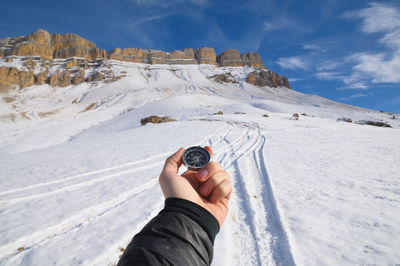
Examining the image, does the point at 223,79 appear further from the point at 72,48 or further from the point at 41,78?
the point at 72,48

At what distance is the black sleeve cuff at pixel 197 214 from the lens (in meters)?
1.48

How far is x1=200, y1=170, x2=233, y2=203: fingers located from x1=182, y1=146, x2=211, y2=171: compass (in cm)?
28

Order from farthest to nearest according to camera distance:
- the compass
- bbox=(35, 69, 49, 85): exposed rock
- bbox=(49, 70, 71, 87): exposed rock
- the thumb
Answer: bbox=(49, 70, 71, 87): exposed rock
bbox=(35, 69, 49, 85): exposed rock
the compass
the thumb

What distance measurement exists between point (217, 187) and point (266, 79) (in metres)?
113

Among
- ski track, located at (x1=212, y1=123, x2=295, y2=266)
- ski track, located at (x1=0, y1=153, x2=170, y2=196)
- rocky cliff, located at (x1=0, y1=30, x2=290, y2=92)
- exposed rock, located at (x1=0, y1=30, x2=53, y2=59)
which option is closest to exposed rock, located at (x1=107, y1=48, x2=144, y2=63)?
rocky cliff, located at (x1=0, y1=30, x2=290, y2=92)

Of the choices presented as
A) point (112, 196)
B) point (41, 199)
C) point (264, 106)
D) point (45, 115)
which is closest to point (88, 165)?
point (41, 199)

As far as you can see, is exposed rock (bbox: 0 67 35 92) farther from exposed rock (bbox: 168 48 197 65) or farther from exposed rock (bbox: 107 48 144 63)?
exposed rock (bbox: 168 48 197 65)

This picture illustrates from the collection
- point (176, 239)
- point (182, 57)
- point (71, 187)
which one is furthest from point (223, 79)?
point (176, 239)

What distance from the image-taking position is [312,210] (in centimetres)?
354

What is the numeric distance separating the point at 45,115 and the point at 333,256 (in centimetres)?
5424

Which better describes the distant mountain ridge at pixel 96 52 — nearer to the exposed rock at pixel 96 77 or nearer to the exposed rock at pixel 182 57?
the exposed rock at pixel 182 57

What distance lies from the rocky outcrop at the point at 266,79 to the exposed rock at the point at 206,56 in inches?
1423

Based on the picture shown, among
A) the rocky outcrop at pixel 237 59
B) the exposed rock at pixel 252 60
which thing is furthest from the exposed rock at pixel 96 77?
the exposed rock at pixel 252 60

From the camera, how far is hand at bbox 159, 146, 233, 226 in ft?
5.66
